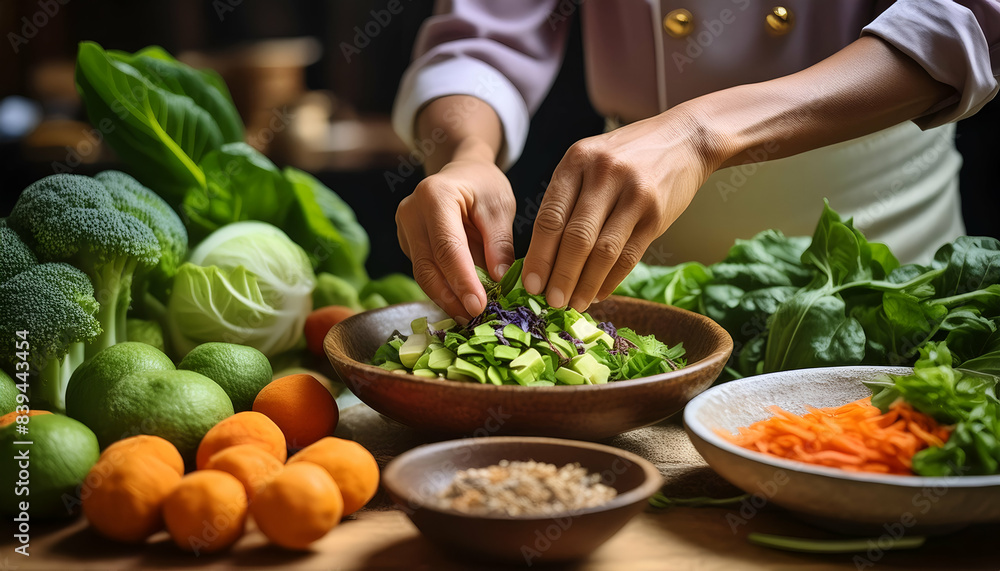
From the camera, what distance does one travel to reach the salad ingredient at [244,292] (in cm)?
150

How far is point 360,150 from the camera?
391 cm

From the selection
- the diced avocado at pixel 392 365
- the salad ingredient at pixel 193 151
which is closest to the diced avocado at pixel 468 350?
the diced avocado at pixel 392 365

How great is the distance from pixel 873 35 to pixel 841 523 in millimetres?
848

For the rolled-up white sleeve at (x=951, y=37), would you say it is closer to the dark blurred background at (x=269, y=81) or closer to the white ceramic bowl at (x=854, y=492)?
the white ceramic bowl at (x=854, y=492)

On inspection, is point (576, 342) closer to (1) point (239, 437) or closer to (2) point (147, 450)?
(1) point (239, 437)

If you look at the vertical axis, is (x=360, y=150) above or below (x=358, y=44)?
below

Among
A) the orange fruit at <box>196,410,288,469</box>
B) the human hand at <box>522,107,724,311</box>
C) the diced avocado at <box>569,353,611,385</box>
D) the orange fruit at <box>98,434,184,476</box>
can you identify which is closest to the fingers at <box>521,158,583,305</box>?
the human hand at <box>522,107,724,311</box>

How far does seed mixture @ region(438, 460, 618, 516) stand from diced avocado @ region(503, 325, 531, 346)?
295mm

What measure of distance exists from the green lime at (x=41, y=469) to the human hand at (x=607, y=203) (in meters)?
0.64

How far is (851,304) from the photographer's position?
128cm

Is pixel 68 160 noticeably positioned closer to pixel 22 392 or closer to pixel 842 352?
pixel 22 392

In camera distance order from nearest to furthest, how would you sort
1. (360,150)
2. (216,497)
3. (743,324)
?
1. (216,497)
2. (743,324)
3. (360,150)

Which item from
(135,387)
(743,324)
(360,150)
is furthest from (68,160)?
(743,324)

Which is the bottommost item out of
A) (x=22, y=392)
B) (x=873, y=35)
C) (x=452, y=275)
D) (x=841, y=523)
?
(x=841, y=523)
